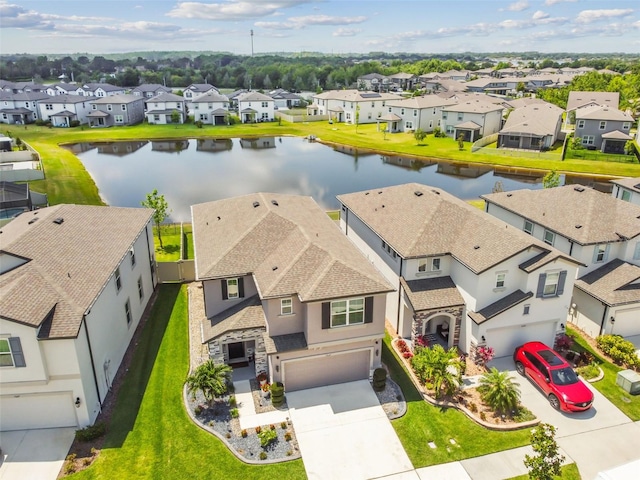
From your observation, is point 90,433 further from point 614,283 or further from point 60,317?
point 614,283

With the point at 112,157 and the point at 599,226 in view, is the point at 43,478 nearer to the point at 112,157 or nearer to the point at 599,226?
the point at 599,226

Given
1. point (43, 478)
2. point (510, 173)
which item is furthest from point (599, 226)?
point (510, 173)

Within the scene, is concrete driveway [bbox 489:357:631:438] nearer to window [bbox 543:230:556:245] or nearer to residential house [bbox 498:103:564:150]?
window [bbox 543:230:556:245]

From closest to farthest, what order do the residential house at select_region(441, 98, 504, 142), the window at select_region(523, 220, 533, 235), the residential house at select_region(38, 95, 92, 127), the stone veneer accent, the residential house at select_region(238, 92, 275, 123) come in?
1. the stone veneer accent
2. the window at select_region(523, 220, 533, 235)
3. the residential house at select_region(441, 98, 504, 142)
4. the residential house at select_region(38, 95, 92, 127)
5. the residential house at select_region(238, 92, 275, 123)

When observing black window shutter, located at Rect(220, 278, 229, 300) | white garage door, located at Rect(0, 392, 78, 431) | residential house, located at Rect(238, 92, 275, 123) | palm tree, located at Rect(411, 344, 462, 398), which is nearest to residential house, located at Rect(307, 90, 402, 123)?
residential house, located at Rect(238, 92, 275, 123)

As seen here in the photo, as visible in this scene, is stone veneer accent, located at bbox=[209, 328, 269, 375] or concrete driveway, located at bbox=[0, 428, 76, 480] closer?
concrete driveway, located at bbox=[0, 428, 76, 480]

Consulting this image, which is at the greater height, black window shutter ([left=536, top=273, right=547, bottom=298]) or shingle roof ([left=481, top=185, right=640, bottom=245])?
shingle roof ([left=481, top=185, right=640, bottom=245])
